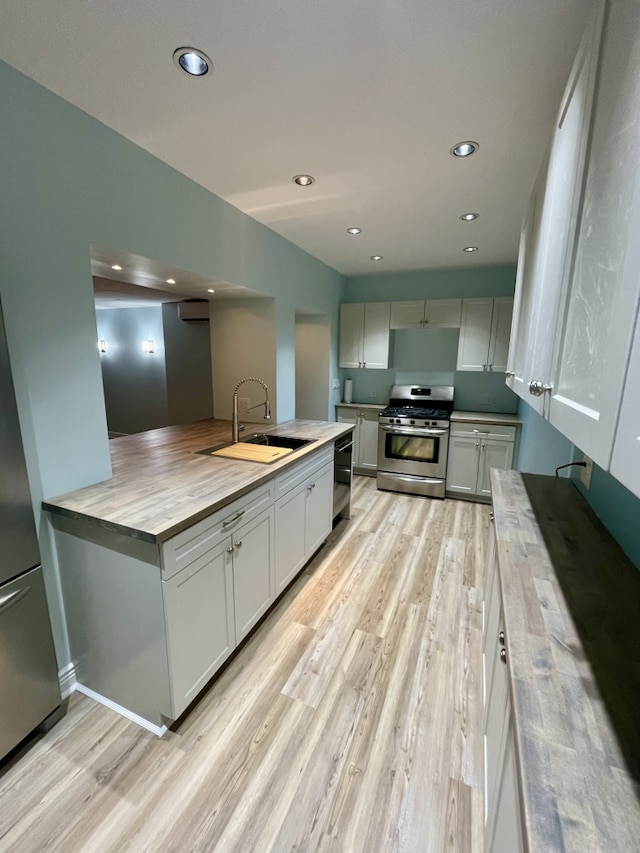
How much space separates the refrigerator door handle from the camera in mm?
1215

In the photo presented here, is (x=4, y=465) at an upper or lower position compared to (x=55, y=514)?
upper

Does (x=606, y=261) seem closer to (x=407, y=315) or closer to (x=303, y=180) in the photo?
(x=303, y=180)

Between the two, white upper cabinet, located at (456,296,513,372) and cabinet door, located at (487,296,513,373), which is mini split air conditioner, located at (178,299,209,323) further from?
cabinet door, located at (487,296,513,373)

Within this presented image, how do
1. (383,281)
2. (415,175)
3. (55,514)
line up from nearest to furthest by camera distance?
(55,514) < (415,175) < (383,281)

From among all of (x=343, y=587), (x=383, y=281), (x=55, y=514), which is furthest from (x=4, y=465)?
(x=383, y=281)

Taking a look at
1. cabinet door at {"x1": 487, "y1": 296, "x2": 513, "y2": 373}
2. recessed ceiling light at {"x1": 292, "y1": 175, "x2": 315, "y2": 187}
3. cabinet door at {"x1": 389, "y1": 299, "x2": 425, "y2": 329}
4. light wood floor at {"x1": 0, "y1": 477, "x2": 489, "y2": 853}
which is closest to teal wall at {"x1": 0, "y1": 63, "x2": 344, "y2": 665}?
light wood floor at {"x1": 0, "y1": 477, "x2": 489, "y2": 853}

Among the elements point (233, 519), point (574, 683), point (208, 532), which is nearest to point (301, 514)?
point (233, 519)

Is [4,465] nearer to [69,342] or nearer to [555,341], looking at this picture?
[69,342]

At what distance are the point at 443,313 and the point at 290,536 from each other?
3087mm

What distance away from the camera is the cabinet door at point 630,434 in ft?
1.67

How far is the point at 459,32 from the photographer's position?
3.54 feet

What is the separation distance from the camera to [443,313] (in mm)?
3912

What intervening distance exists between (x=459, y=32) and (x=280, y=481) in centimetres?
196

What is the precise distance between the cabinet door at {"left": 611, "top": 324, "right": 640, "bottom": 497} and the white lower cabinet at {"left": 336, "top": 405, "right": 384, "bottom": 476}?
3.70 m
